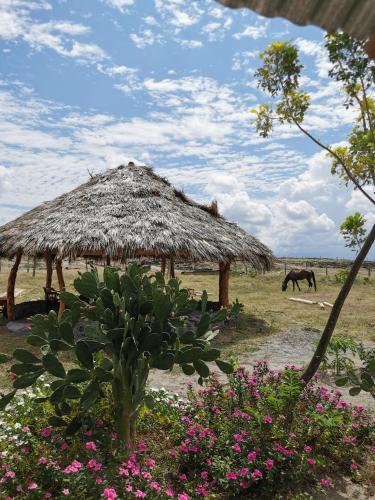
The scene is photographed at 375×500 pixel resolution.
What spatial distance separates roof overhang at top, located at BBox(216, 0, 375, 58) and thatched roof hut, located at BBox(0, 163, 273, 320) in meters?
8.82

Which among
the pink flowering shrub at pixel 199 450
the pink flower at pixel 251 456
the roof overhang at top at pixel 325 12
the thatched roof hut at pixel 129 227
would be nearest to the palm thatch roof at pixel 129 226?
the thatched roof hut at pixel 129 227

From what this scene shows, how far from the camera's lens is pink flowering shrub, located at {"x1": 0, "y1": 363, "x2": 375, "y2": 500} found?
2.58 metres

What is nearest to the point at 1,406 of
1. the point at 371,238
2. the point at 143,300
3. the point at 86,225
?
the point at 143,300

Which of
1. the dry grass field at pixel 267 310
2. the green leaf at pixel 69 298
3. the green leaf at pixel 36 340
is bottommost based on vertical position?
the dry grass field at pixel 267 310

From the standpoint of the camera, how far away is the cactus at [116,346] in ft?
9.46

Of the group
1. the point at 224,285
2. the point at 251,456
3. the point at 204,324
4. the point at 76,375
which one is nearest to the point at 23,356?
the point at 76,375

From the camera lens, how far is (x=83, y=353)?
288cm

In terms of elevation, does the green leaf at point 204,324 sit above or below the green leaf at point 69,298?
below

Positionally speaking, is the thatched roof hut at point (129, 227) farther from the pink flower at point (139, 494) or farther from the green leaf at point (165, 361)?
the pink flower at point (139, 494)

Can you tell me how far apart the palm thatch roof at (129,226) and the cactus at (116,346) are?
268 inches

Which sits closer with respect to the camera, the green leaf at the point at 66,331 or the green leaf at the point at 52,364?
the green leaf at the point at 52,364

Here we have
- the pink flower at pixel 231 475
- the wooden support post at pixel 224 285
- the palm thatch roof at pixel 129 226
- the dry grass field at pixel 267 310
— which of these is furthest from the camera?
the wooden support post at pixel 224 285

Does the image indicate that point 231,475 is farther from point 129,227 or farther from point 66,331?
point 129,227

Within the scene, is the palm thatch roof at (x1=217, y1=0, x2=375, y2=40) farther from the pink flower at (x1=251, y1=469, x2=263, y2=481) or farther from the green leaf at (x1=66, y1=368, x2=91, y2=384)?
the pink flower at (x1=251, y1=469, x2=263, y2=481)
